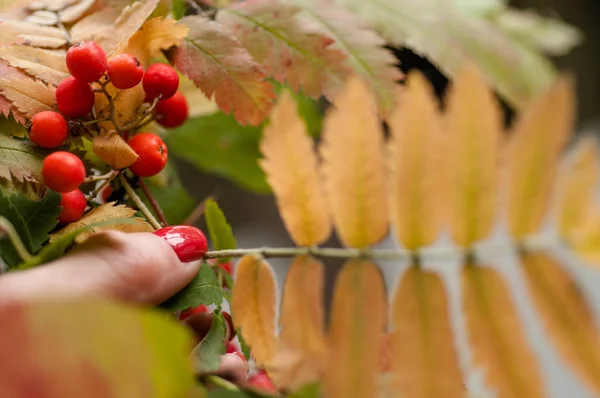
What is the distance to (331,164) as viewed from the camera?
20 centimetres

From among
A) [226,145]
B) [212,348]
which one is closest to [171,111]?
[212,348]

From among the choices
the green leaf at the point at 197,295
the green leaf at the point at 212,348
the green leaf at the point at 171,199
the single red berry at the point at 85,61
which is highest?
the single red berry at the point at 85,61

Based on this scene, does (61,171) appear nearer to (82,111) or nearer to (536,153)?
(82,111)

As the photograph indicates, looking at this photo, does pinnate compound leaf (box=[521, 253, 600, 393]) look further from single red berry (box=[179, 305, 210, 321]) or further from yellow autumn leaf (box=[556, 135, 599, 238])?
single red berry (box=[179, 305, 210, 321])

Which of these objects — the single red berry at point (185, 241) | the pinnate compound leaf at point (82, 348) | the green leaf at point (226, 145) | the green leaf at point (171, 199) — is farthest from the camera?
the green leaf at point (226, 145)

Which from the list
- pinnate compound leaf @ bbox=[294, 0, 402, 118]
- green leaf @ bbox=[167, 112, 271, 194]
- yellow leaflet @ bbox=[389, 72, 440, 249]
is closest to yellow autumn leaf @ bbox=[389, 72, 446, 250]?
yellow leaflet @ bbox=[389, 72, 440, 249]

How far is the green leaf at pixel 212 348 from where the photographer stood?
0.72ft

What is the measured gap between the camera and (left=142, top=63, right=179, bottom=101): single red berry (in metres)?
0.28

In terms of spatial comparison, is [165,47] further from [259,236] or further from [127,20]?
[259,236]

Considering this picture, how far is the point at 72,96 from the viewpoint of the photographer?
0.27 meters

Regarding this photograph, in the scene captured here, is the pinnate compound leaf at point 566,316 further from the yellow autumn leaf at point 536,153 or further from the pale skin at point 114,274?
the pale skin at point 114,274

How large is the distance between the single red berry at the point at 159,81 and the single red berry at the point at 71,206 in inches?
2.4

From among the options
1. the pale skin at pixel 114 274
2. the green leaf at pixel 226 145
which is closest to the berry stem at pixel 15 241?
the pale skin at pixel 114 274

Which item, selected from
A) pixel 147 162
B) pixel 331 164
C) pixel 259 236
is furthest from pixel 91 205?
pixel 259 236
